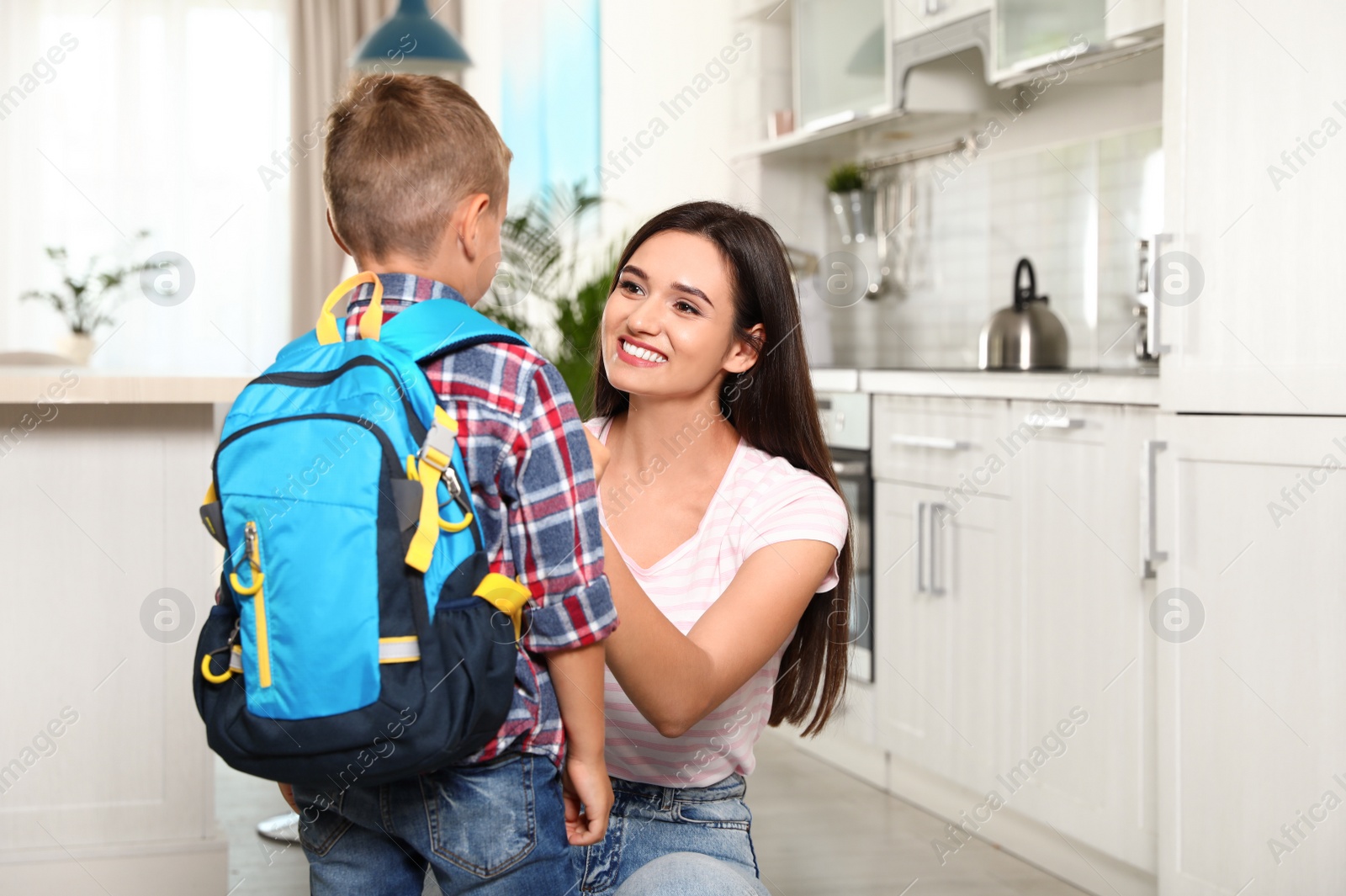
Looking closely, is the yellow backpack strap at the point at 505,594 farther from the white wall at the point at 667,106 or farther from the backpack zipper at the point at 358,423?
the white wall at the point at 667,106

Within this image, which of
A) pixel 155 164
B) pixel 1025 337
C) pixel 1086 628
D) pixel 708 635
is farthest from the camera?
pixel 155 164

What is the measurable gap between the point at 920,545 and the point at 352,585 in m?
2.29

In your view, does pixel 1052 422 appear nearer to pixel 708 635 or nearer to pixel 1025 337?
pixel 1025 337

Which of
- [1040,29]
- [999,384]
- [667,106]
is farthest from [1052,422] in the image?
[667,106]

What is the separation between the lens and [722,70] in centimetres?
480

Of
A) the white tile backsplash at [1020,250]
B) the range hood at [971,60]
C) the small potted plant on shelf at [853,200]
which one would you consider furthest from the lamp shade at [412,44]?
the white tile backsplash at [1020,250]

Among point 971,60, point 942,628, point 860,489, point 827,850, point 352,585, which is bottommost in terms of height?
point 827,850

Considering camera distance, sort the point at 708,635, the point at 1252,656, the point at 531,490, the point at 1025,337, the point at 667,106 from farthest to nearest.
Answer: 1. the point at 667,106
2. the point at 1025,337
3. the point at 1252,656
4. the point at 708,635
5. the point at 531,490

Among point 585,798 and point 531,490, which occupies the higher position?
point 531,490

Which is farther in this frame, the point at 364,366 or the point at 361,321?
the point at 361,321

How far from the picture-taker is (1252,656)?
2.16 metres

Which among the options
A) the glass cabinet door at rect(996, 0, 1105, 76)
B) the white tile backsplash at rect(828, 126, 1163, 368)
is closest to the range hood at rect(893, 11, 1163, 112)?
the glass cabinet door at rect(996, 0, 1105, 76)

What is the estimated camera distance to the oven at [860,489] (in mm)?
3314

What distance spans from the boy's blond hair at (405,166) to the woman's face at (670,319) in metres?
0.33
